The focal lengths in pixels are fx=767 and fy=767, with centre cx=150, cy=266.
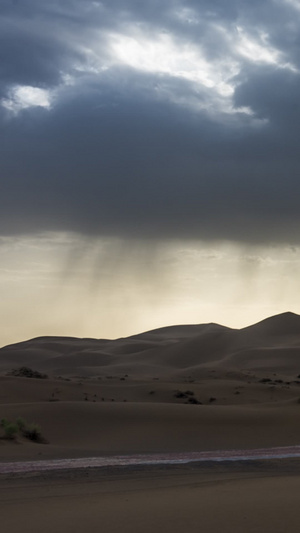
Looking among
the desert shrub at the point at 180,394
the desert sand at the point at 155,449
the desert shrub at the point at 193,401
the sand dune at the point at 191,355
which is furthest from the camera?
the sand dune at the point at 191,355

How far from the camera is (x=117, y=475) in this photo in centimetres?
1627

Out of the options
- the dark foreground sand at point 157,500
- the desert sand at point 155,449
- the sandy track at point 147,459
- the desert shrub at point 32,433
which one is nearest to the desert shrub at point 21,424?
the desert shrub at point 32,433

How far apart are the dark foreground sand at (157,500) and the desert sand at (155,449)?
2 centimetres

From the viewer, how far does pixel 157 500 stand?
12570 millimetres

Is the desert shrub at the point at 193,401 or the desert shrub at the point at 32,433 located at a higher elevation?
the desert shrub at the point at 193,401

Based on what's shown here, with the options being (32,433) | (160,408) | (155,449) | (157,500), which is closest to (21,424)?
(32,433)

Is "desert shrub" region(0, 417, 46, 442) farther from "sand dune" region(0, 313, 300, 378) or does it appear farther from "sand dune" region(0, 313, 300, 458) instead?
"sand dune" region(0, 313, 300, 378)

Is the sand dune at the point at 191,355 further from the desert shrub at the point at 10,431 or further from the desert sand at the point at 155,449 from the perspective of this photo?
the desert shrub at the point at 10,431

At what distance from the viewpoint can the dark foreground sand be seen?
1032 cm

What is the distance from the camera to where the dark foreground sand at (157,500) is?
1032 centimetres

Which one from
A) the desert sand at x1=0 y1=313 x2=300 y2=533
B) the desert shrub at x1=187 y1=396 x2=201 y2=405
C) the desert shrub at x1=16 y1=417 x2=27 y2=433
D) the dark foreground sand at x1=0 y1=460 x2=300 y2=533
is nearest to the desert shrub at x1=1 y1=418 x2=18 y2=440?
the desert sand at x1=0 y1=313 x2=300 y2=533

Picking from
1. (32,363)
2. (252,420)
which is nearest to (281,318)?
(32,363)

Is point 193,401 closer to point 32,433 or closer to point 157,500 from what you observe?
point 32,433

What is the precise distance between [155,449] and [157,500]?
34.6ft
